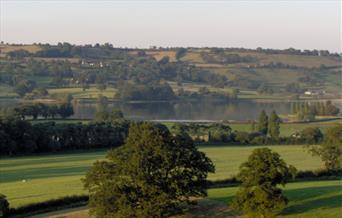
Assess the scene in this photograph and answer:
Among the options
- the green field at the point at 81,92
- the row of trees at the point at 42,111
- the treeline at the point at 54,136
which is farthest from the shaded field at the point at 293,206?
the green field at the point at 81,92

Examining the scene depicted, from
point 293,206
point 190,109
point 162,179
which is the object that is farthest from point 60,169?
point 190,109

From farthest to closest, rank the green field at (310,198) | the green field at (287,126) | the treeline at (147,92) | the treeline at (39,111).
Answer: the treeline at (147,92) < the treeline at (39,111) < the green field at (287,126) < the green field at (310,198)

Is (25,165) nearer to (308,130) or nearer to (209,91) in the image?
(308,130)

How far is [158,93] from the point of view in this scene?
608 feet

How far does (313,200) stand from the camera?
3644cm

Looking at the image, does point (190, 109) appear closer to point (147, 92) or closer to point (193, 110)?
point (193, 110)

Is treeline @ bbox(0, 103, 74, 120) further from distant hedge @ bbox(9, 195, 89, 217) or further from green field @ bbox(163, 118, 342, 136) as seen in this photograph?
distant hedge @ bbox(9, 195, 89, 217)

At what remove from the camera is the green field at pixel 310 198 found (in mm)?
33000

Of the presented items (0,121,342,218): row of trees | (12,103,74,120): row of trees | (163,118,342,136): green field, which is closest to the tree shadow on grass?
(0,121,342,218): row of trees

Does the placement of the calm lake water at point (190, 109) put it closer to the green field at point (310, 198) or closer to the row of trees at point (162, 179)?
the green field at point (310, 198)

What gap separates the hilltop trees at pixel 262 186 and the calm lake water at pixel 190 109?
3361 inches

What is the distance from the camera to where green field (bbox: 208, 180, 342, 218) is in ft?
108

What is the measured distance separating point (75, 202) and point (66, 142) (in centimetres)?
3406

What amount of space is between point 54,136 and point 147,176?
136 feet
